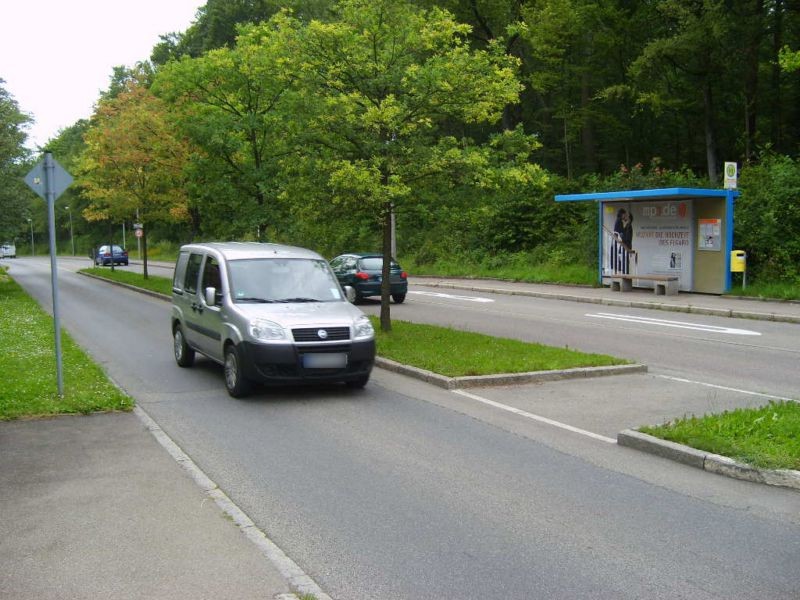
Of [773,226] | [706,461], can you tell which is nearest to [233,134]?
[773,226]

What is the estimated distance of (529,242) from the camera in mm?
34438

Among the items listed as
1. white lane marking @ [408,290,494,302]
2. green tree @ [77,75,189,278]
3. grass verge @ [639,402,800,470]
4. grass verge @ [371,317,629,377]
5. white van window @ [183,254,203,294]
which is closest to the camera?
grass verge @ [639,402,800,470]

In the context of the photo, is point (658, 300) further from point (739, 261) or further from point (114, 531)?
point (114, 531)

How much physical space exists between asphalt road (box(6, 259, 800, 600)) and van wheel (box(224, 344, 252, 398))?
171 mm

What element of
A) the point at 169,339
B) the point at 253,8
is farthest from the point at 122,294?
the point at 253,8

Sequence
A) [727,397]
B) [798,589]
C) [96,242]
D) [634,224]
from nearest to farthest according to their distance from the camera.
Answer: [798,589] < [727,397] < [634,224] < [96,242]

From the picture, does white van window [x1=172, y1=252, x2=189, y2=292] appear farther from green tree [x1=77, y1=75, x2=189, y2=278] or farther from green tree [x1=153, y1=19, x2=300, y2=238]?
green tree [x1=77, y1=75, x2=189, y2=278]

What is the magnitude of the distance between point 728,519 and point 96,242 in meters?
91.8

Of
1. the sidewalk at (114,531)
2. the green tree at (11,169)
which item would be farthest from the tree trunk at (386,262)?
the green tree at (11,169)

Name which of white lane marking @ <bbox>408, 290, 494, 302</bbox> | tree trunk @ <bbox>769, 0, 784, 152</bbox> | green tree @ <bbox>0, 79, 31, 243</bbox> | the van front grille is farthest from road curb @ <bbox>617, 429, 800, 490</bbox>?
tree trunk @ <bbox>769, 0, 784, 152</bbox>

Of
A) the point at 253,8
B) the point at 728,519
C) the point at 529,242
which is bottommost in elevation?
the point at 728,519

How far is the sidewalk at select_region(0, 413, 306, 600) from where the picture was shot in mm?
4293

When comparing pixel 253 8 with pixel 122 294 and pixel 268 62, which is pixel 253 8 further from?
pixel 268 62

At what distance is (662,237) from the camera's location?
77.9 ft
